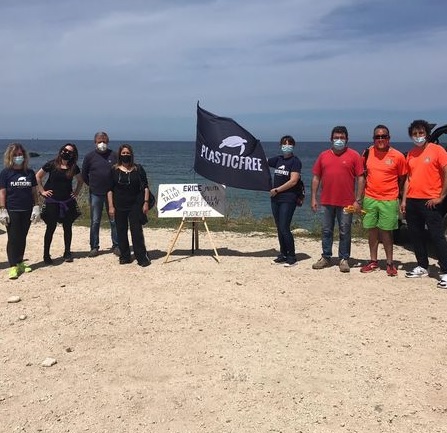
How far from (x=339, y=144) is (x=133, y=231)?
350 centimetres

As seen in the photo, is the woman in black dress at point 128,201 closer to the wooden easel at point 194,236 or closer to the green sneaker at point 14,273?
the wooden easel at point 194,236

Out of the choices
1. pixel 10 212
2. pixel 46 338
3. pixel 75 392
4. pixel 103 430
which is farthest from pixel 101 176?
pixel 103 430

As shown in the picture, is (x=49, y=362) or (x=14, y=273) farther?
(x=14, y=273)

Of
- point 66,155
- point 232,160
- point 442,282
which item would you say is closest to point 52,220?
point 66,155

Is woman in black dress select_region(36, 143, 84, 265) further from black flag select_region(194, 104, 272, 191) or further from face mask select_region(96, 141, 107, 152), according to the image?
black flag select_region(194, 104, 272, 191)

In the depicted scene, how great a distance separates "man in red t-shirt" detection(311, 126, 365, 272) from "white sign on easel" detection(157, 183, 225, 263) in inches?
73.7

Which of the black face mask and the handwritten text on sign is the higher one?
the black face mask

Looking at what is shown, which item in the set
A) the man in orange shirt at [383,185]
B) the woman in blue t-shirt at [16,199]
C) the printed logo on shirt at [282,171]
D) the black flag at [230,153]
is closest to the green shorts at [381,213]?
the man in orange shirt at [383,185]

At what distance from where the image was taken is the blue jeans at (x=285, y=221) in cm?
818

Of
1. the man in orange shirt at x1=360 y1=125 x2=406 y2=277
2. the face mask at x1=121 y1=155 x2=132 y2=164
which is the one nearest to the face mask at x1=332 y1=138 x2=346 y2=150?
the man in orange shirt at x1=360 y1=125 x2=406 y2=277

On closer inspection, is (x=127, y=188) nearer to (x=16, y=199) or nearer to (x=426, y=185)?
(x=16, y=199)

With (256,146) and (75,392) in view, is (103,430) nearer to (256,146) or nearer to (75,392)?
(75,392)

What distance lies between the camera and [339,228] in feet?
26.3

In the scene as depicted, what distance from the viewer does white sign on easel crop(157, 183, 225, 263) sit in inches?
354
